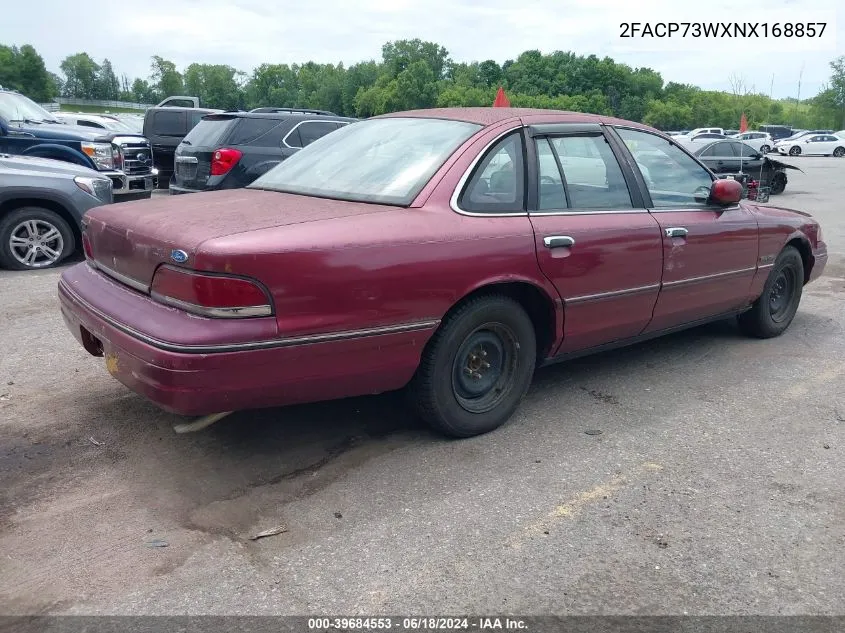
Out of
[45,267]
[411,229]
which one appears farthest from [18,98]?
[411,229]

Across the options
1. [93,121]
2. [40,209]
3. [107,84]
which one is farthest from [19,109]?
[107,84]

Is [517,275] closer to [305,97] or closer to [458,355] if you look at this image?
[458,355]

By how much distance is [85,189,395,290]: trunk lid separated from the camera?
10.3 ft

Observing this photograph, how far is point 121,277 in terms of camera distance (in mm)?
3521

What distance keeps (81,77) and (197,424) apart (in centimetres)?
14527

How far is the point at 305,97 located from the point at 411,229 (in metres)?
121

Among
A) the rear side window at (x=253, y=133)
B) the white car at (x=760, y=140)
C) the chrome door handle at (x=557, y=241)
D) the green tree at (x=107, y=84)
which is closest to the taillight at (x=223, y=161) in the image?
the rear side window at (x=253, y=133)

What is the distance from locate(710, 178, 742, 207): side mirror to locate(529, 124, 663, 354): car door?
660 millimetres

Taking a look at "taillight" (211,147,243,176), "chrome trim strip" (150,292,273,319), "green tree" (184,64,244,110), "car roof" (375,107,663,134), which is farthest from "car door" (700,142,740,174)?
"green tree" (184,64,244,110)

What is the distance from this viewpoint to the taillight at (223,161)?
931 cm

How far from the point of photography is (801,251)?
5961 millimetres

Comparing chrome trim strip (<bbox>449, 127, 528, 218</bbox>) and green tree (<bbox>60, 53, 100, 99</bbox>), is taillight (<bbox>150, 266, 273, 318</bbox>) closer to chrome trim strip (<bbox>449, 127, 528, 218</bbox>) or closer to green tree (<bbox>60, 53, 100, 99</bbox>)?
chrome trim strip (<bbox>449, 127, 528, 218</bbox>)

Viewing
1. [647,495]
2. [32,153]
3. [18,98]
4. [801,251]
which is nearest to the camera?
[647,495]

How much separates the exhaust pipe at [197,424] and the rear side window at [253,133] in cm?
655
